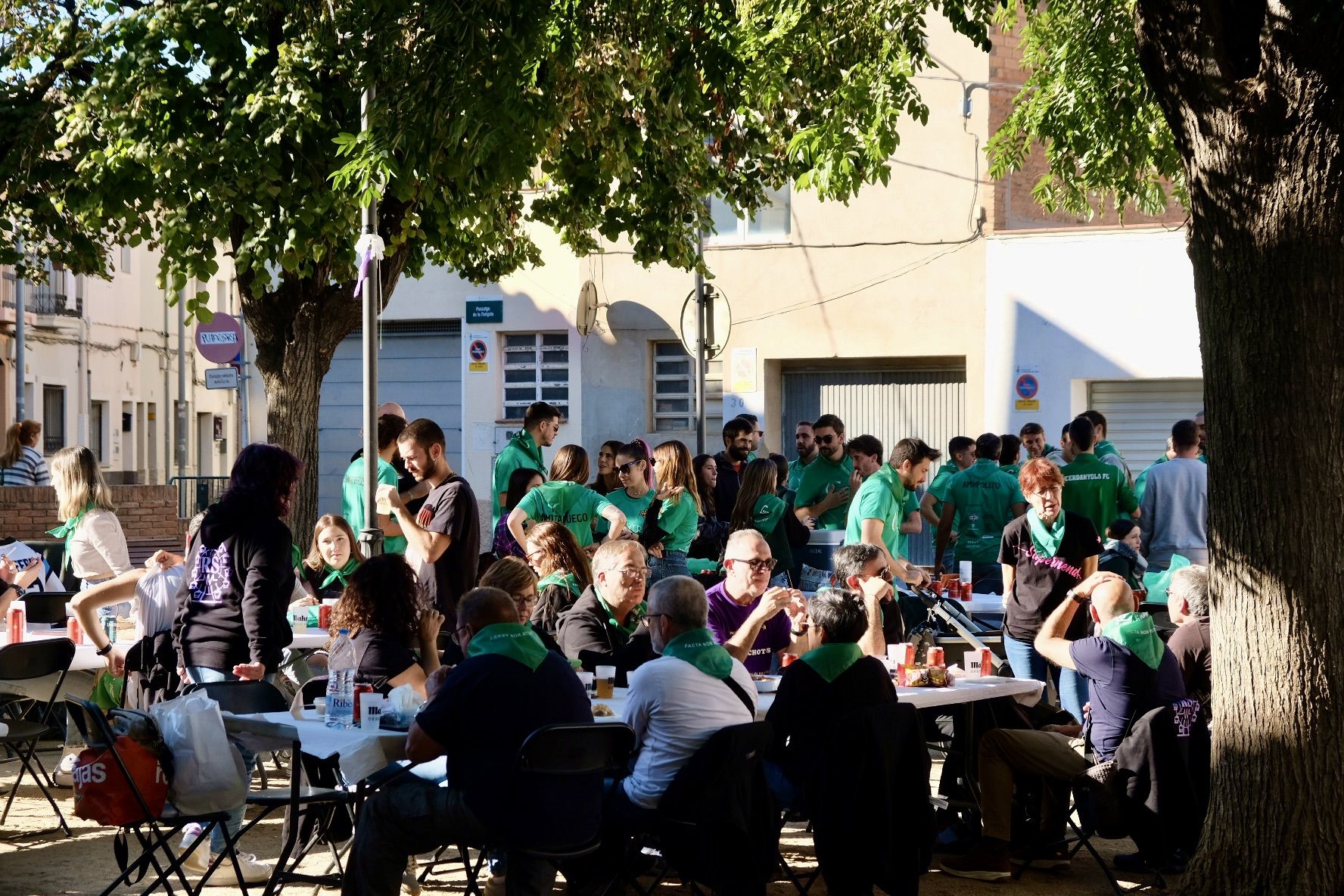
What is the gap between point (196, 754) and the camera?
5.88 meters

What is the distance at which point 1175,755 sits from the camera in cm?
667

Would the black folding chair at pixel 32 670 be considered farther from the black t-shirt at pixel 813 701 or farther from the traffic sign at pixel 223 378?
the traffic sign at pixel 223 378

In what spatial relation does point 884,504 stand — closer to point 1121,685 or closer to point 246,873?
point 1121,685

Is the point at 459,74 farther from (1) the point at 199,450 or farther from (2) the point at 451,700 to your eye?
(1) the point at 199,450

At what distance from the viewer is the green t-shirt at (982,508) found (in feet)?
38.2

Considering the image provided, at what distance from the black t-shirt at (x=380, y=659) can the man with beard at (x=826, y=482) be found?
20.5 feet

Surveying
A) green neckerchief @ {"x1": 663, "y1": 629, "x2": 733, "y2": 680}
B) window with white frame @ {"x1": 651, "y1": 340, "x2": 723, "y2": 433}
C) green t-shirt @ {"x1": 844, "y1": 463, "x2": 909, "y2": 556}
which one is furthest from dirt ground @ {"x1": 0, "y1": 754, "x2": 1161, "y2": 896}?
window with white frame @ {"x1": 651, "y1": 340, "x2": 723, "y2": 433}

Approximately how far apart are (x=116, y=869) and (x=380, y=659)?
1.79 metres

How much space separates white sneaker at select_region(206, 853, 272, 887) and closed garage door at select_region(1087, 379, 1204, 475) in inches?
534

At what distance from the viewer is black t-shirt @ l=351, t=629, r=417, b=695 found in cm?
649

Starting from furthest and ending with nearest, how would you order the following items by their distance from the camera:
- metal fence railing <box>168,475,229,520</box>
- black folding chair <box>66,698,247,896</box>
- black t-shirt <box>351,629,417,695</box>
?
metal fence railing <box>168,475,229,520</box> < black t-shirt <box>351,629,417,695</box> < black folding chair <box>66,698,247,896</box>

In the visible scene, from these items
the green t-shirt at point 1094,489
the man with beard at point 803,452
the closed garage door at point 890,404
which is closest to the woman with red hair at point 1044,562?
the green t-shirt at point 1094,489

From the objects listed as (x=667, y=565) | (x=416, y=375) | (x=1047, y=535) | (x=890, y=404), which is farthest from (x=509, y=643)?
(x=416, y=375)

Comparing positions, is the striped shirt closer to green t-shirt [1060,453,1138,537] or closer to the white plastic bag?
green t-shirt [1060,453,1138,537]
